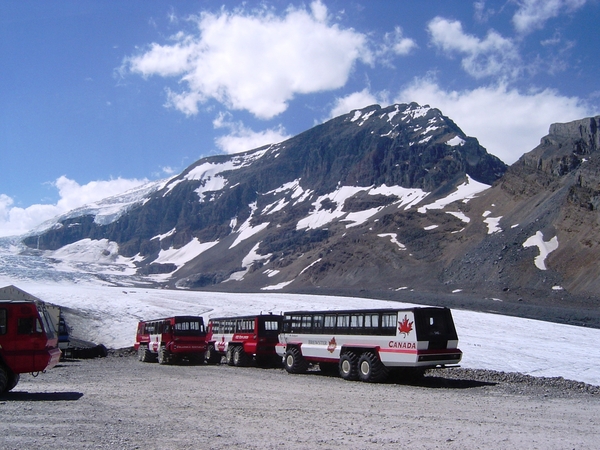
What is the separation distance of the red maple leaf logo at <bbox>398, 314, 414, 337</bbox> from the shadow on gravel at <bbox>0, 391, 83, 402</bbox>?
11.0 meters

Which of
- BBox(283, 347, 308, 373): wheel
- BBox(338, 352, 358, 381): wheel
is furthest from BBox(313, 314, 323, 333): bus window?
BBox(338, 352, 358, 381): wheel

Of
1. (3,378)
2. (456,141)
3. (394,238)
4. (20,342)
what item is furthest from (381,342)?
(456,141)

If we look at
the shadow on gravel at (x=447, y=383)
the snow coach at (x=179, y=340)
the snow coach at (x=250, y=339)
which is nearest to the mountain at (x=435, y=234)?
the snow coach at (x=250, y=339)

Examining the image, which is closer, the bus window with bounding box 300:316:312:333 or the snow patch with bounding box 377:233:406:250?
the bus window with bounding box 300:316:312:333

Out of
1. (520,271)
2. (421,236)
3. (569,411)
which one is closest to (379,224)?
(421,236)

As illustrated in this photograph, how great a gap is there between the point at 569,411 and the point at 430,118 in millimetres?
193118

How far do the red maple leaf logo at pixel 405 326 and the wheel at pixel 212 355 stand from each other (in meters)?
17.1

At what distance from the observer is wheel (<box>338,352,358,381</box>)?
21.8m

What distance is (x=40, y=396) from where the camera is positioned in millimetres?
15414

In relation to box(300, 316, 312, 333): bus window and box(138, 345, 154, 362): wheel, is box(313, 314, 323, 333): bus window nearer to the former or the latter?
box(300, 316, 312, 333): bus window

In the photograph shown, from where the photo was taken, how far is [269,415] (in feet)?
42.3

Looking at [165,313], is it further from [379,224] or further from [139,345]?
[379,224]

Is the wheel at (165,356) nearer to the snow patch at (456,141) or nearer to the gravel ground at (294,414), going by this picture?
the gravel ground at (294,414)

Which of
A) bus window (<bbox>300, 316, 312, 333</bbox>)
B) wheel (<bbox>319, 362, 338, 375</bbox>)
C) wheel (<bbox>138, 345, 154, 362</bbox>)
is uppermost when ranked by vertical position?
bus window (<bbox>300, 316, 312, 333</bbox>)
